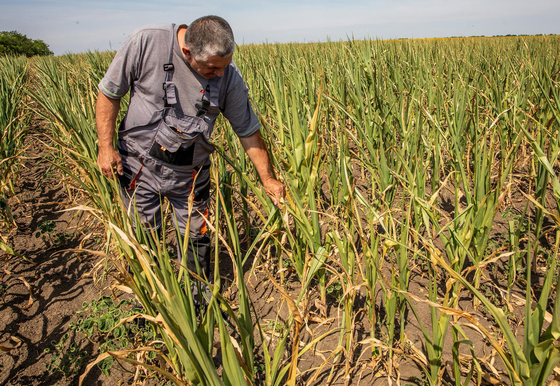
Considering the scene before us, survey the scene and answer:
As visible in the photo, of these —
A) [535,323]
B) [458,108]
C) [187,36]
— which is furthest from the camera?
[458,108]

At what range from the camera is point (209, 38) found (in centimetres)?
139

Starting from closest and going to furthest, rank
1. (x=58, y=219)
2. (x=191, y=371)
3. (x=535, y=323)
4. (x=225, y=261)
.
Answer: (x=535, y=323) < (x=191, y=371) < (x=225, y=261) < (x=58, y=219)

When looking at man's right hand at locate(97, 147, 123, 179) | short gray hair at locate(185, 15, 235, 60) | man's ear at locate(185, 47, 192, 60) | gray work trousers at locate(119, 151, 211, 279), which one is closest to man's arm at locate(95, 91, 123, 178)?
man's right hand at locate(97, 147, 123, 179)

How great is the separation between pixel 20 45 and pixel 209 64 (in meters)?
47.4

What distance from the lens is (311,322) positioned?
1.75 m

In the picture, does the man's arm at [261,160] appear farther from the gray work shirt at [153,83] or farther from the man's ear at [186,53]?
the man's ear at [186,53]

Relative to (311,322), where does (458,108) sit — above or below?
above

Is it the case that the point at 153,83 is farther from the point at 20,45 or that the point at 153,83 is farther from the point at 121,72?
the point at 20,45

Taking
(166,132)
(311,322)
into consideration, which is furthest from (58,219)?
(311,322)

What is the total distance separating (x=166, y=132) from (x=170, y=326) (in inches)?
38.3

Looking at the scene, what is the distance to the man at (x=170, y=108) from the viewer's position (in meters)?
1.57

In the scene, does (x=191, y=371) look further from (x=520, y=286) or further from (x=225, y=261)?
(x=520, y=286)

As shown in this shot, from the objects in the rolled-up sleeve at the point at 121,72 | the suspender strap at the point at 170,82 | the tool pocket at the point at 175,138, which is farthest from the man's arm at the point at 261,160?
the rolled-up sleeve at the point at 121,72

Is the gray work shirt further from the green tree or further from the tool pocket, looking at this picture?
the green tree
